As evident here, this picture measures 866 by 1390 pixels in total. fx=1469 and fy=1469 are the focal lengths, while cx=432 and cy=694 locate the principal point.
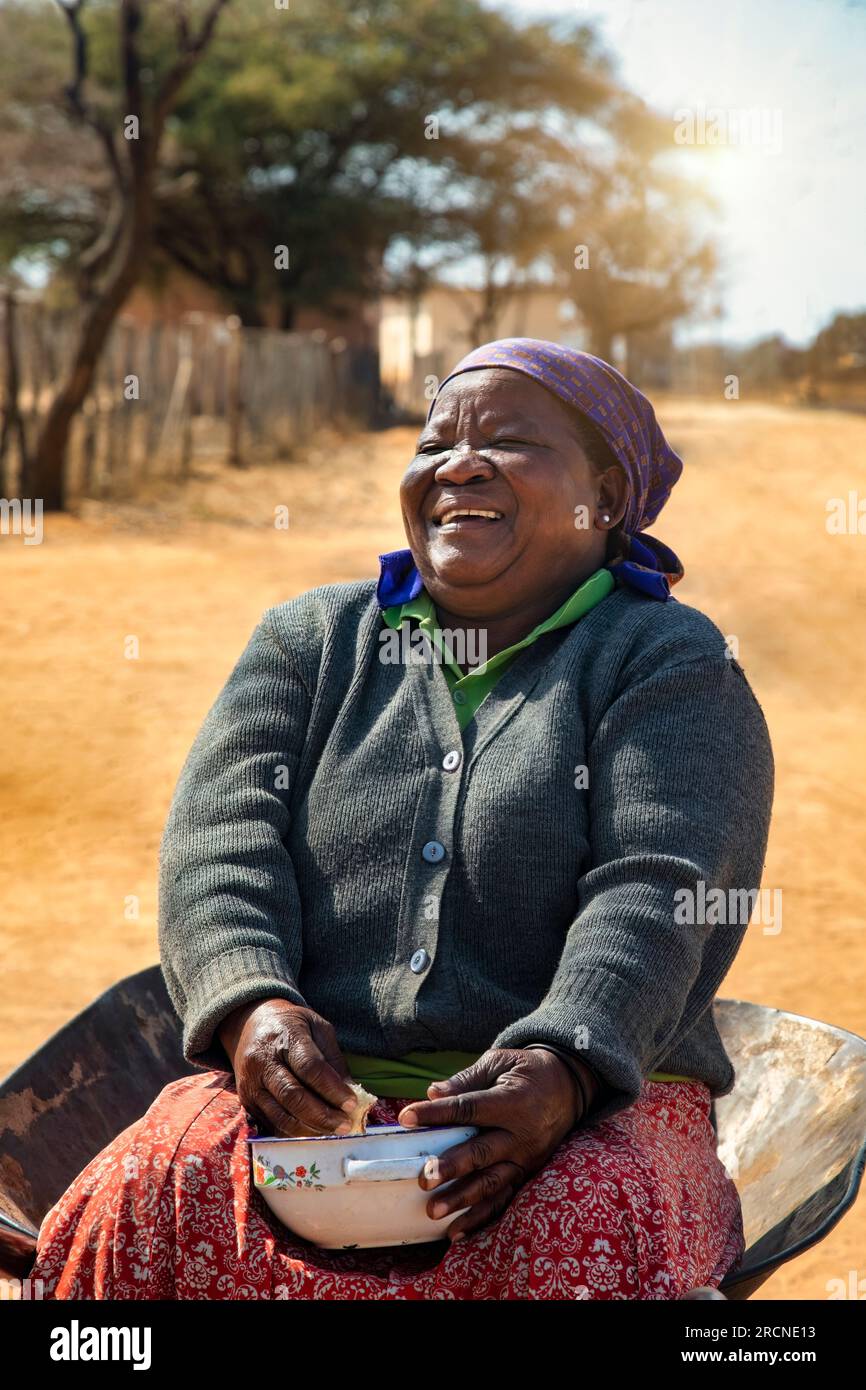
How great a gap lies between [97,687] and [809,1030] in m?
6.12

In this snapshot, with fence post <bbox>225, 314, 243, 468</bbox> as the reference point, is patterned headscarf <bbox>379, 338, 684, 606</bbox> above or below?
below

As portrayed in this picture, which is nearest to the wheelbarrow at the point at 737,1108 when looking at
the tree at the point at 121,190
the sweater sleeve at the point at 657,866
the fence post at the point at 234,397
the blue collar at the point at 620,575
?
the sweater sleeve at the point at 657,866

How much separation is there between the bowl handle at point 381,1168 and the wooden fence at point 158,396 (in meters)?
11.5

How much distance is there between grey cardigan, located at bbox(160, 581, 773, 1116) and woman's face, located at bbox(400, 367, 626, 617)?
0.40ft

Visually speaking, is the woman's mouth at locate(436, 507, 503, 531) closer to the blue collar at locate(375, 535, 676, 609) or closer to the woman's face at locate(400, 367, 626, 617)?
the woman's face at locate(400, 367, 626, 617)

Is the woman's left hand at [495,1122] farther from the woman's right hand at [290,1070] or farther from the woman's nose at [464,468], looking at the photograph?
the woman's nose at [464,468]

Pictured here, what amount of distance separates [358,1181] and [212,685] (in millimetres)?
6625

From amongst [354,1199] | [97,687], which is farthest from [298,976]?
[97,687]

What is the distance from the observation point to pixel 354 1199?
5.81ft

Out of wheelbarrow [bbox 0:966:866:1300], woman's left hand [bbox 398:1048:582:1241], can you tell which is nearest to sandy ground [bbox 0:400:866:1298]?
wheelbarrow [bbox 0:966:866:1300]

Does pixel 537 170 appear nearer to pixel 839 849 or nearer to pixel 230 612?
pixel 230 612

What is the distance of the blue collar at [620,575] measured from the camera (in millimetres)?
2334

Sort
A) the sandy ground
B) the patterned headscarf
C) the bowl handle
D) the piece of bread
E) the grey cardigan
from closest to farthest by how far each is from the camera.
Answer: the bowl handle < the piece of bread < the grey cardigan < the patterned headscarf < the sandy ground

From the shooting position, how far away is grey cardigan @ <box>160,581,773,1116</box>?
1991 mm
